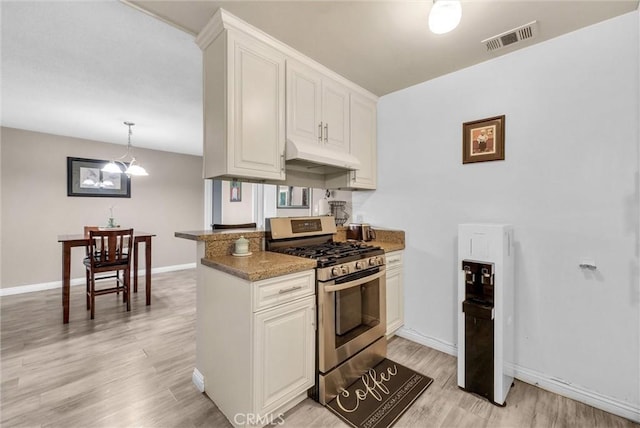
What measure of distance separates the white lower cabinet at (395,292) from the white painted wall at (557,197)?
213mm

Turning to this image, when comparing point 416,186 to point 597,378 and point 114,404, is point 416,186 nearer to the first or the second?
point 597,378

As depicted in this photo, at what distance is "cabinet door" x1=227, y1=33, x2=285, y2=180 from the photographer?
1762 mm

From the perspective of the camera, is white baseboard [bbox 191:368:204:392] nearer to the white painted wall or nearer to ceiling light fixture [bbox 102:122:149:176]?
the white painted wall

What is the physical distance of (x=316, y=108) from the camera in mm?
2293

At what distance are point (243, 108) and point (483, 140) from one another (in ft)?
6.27

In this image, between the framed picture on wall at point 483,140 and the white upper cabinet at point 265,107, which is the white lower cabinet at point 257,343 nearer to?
the white upper cabinet at point 265,107

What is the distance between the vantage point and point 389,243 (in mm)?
2725

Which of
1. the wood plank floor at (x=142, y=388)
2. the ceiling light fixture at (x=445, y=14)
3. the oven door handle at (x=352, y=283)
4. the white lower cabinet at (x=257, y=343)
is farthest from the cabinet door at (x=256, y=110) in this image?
the wood plank floor at (x=142, y=388)

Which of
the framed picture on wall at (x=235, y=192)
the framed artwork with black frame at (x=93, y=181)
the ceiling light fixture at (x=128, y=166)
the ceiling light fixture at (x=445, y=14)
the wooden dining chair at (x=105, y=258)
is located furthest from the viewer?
the framed picture on wall at (x=235, y=192)

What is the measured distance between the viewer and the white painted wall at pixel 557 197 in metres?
1.67

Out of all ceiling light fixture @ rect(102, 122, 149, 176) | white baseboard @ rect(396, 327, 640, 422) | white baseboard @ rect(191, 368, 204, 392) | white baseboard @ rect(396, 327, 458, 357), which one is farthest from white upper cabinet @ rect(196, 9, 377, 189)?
ceiling light fixture @ rect(102, 122, 149, 176)

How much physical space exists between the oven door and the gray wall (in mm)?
4770

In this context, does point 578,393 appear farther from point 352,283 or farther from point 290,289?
point 290,289

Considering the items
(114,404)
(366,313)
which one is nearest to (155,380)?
(114,404)
